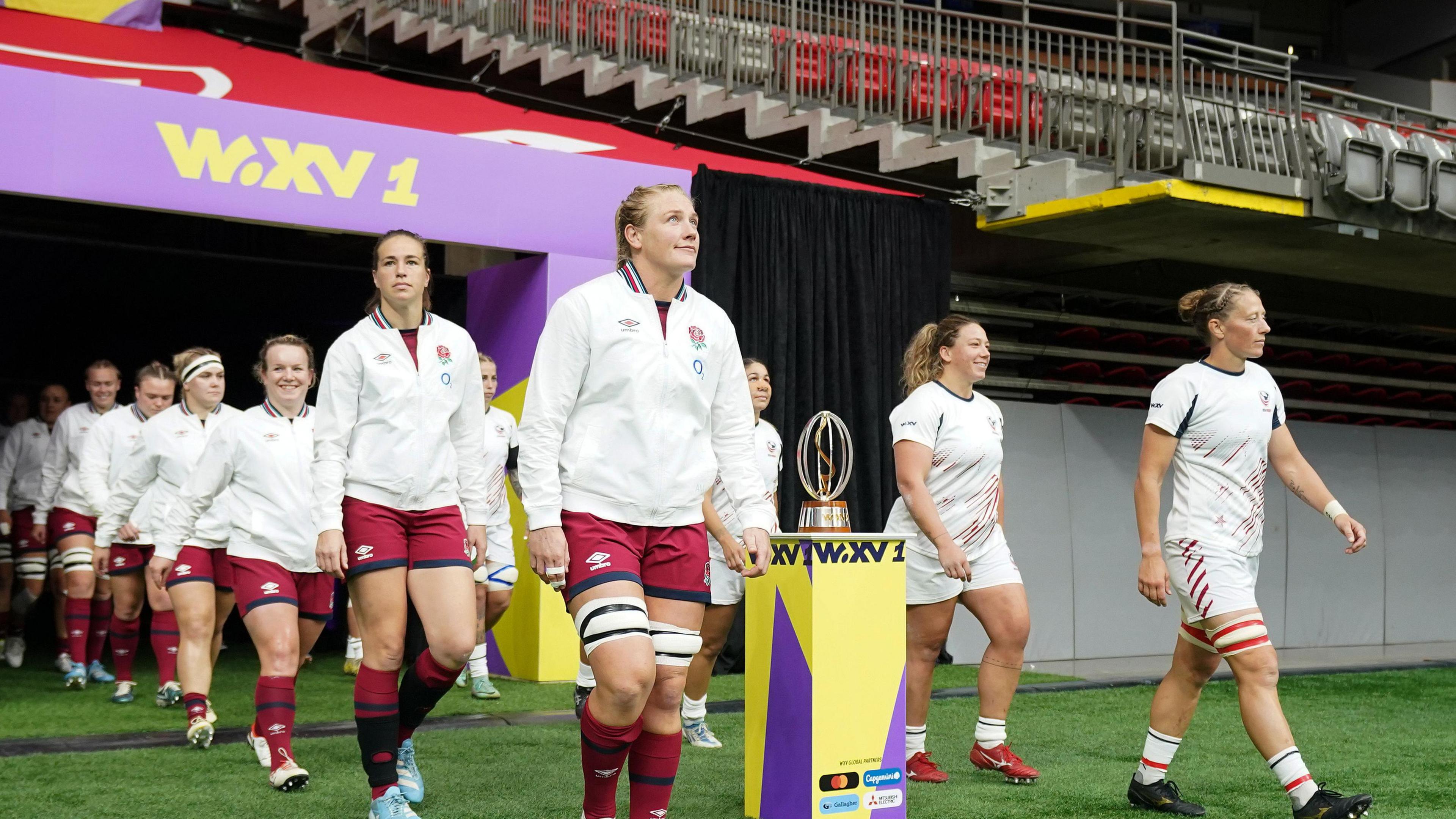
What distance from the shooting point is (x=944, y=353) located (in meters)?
4.89

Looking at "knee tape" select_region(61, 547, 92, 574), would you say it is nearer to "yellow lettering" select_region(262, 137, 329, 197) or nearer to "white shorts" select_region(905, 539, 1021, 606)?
"yellow lettering" select_region(262, 137, 329, 197)

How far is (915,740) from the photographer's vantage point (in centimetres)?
477

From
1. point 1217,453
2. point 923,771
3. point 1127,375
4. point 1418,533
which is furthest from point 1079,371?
point 1217,453

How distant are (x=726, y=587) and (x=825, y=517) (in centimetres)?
149

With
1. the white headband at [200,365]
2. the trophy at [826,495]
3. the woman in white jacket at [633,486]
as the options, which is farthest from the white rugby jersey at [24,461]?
the woman in white jacket at [633,486]

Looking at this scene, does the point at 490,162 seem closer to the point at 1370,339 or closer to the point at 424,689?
the point at 424,689

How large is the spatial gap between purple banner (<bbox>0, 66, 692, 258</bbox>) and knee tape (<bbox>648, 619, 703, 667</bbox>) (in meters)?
4.23

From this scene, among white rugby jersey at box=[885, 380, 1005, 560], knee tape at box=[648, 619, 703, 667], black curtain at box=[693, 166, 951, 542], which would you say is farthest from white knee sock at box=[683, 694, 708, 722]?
black curtain at box=[693, 166, 951, 542]

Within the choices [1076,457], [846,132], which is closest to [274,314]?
[846,132]

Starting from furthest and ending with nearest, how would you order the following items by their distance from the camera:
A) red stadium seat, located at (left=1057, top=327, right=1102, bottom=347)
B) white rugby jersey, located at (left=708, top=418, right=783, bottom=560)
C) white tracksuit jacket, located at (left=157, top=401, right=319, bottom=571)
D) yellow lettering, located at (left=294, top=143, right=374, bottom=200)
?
red stadium seat, located at (left=1057, top=327, right=1102, bottom=347), yellow lettering, located at (left=294, top=143, right=374, bottom=200), white rugby jersey, located at (left=708, top=418, right=783, bottom=560), white tracksuit jacket, located at (left=157, top=401, right=319, bottom=571)

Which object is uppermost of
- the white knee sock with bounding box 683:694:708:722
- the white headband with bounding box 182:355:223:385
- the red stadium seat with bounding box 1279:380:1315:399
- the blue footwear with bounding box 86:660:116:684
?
the red stadium seat with bounding box 1279:380:1315:399

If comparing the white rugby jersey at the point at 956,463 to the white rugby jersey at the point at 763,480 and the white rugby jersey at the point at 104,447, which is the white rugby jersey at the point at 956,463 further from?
the white rugby jersey at the point at 104,447

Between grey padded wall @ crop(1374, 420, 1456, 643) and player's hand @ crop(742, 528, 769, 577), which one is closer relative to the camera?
player's hand @ crop(742, 528, 769, 577)

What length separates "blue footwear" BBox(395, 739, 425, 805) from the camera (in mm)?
4188
